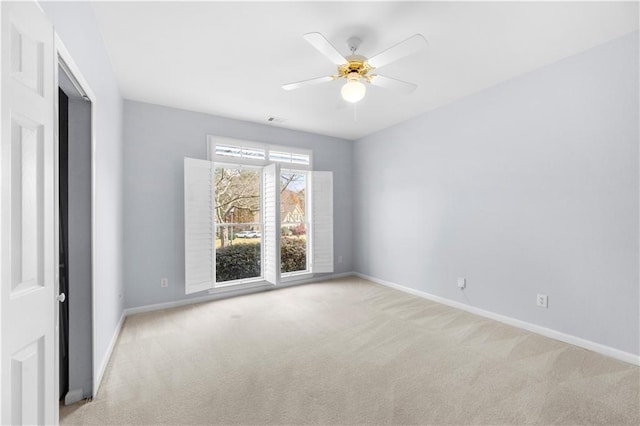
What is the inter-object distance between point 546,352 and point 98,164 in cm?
405

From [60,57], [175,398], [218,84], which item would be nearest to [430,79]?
[218,84]

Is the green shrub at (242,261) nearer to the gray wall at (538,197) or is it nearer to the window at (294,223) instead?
the window at (294,223)

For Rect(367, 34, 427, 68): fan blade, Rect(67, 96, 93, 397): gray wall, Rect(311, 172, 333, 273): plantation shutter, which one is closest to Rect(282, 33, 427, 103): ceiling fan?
Rect(367, 34, 427, 68): fan blade

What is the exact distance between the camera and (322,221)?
4977mm

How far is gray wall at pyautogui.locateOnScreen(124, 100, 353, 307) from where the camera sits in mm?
3521

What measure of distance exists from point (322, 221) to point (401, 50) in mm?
3299

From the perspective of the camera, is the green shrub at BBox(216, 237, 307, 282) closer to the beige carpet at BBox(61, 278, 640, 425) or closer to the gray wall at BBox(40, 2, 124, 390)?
the beige carpet at BBox(61, 278, 640, 425)

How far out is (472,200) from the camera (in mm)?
3506

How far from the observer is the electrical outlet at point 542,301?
2.85 m

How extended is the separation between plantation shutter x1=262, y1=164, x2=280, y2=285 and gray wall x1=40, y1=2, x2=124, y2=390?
1.90 metres

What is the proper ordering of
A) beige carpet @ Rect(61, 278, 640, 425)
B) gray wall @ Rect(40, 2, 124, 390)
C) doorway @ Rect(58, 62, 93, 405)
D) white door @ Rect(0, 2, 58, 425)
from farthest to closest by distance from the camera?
doorway @ Rect(58, 62, 93, 405) → beige carpet @ Rect(61, 278, 640, 425) → gray wall @ Rect(40, 2, 124, 390) → white door @ Rect(0, 2, 58, 425)

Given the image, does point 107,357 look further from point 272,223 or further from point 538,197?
point 538,197

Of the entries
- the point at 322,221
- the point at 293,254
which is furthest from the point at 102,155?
the point at 293,254

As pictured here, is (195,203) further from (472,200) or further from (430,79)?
(472,200)
